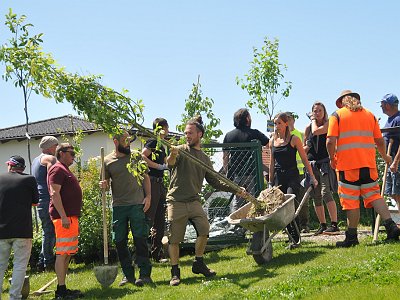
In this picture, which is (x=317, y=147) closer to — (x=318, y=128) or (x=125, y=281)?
(x=318, y=128)

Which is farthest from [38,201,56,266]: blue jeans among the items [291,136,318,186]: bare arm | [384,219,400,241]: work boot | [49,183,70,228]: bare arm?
[384,219,400,241]: work boot

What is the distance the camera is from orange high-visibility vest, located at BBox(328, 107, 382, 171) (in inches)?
305

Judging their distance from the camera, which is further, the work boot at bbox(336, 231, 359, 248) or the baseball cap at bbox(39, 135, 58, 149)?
the baseball cap at bbox(39, 135, 58, 149)

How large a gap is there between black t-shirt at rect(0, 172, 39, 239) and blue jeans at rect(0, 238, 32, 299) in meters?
0.12

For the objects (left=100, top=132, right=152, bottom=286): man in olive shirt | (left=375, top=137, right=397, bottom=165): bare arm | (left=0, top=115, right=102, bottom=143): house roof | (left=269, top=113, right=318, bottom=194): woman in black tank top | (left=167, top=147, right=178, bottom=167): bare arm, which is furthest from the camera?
(left=0, top=115, right=102, bottom=143): house roof

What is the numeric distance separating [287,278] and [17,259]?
3.24 meters

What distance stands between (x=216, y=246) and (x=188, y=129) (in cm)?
290

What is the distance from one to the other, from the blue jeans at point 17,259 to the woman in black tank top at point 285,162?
12.2 ft

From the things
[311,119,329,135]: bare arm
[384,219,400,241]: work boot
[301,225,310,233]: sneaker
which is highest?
[311,119,329,135]: bare arm

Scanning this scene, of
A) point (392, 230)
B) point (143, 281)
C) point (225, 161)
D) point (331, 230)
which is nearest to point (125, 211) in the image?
point (143, 281)

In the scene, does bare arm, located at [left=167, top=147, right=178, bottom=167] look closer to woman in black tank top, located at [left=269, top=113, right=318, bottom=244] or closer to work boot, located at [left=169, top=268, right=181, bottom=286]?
work boot, located at [left=169, top=268, right=181, bottom=286]

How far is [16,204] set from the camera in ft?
22.8

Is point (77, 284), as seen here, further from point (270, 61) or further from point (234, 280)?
point (270, 61)

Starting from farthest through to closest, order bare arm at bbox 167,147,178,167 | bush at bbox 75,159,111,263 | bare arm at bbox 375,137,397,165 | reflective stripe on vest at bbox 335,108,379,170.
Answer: bush at bbox 75,159,111,263 < bare arm at bbox 375,137,397,165 < reflective stripe on vest at bbox 335,108,379,170 < bare arm at bbox 167,147,178,167
